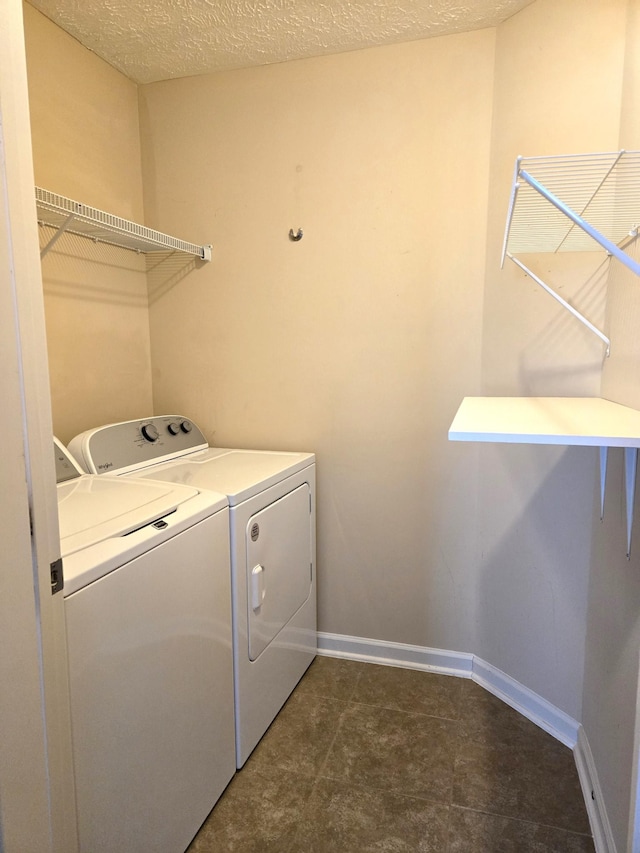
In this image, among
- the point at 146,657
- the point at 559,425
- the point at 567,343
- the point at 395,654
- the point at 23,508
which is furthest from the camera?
the point at 395,654

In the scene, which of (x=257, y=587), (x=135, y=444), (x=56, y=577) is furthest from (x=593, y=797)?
(x=135, y=444)

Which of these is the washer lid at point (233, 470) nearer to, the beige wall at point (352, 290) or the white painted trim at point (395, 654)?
the beige wall at point (352, 290)

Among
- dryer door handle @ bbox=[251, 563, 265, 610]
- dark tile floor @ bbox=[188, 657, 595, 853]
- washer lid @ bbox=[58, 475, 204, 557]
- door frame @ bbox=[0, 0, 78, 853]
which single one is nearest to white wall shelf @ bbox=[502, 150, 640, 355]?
door frame @ bbox=[0, 0, 78, 853]

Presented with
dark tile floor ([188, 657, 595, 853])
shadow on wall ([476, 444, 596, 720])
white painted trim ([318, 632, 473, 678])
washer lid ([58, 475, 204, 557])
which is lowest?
dark tile floor ([188, 657, 595, 853])

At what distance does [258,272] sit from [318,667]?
1764 mm

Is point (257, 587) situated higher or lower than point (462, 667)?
higher

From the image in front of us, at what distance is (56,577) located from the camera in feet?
2.82

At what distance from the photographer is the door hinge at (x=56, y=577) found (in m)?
0.85

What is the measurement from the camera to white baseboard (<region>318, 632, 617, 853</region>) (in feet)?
4.69

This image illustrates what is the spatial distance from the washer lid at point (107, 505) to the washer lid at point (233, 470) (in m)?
0.12

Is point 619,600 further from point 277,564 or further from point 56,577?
point 56,577

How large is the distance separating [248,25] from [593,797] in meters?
2.76

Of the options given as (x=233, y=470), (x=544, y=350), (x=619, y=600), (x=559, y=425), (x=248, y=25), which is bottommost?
(x=619, y=600)

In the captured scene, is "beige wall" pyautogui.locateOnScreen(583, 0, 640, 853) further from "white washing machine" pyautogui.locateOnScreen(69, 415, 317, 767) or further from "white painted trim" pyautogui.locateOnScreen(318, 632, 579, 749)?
"white washing machine" pyautogui.locateOnScreen(69, 415, 317, 767)
